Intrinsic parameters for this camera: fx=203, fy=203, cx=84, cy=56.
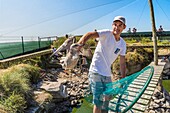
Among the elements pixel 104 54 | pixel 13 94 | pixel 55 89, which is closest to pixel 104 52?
pixel 104 54

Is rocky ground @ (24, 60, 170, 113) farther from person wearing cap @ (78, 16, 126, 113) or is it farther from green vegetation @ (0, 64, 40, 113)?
person wearing cap @ (78, 16, 126, 113)

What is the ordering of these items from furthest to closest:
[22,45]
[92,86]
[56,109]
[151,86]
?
[22,45] → [56,109] → [151,86] → [92,86]

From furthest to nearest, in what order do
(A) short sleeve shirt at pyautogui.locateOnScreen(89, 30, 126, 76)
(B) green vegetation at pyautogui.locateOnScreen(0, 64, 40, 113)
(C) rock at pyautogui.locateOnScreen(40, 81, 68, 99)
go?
(C) rock at pyautogui.locateOnScreen(40, 81, 68, 99)
(B) green vegetation at pyautogui.locateOnScreen(0, 64, 40, 113)
(A) short sleeve shirt at pyautogui.locateOnScreen(89, 30, 126, 76)

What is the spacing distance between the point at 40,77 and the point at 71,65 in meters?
4.02

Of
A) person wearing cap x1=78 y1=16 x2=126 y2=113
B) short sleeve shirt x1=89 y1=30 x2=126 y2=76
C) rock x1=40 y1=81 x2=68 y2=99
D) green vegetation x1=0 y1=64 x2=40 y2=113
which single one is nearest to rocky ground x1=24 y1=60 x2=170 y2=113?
rock x1=40 y1=81 x2=68 y2=99

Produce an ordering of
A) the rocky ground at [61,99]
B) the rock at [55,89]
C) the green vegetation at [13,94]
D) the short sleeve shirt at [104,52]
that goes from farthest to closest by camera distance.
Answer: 1. the rock at [55,89]
2. the rocky ground at [61,99]
3. the green vegetation at [13,94]
4. the short sleeve shirt at [104,52]

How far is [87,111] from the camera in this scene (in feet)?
16.1

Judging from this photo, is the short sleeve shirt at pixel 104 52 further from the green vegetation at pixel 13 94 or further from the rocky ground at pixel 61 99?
the rocky ground at pixel 61 99

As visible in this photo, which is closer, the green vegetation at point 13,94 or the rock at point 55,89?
the green vegetation at point 13,94

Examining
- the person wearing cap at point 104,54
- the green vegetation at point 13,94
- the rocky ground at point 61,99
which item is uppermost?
the person wearing cap at point 104,54

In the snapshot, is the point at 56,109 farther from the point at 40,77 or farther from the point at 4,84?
the point at 4,84

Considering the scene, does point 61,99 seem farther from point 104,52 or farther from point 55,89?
point 104,52

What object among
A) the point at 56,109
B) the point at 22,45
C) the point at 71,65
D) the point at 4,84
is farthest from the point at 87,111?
the point at 22,45

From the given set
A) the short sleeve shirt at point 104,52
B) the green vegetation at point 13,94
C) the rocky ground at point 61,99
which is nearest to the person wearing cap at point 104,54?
the short sleeve shirt at point 104,52
